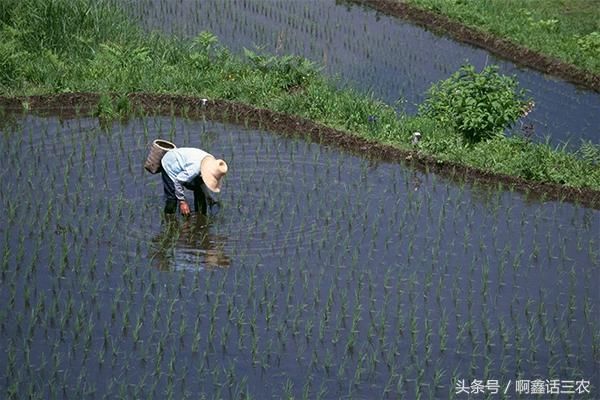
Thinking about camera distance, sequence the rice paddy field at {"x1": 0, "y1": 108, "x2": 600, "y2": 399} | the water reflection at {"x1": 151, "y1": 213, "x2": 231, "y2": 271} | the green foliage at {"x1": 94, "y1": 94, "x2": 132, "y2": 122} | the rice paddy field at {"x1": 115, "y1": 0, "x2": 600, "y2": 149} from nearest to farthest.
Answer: the rice paddy field at {"x1": 0, "y1": 108, "x2": 600, "y2": 399} < the water reflection at {"x1": 151, "y1": 213, "x2": 231, "y2": 271} < the green foliage at {"x1": 94, "y1": 94, "x2": 132, "y2": 122} < the rice paddy field at {"x1": 115, "y1": 0, "x2": 600, "y2": 149}

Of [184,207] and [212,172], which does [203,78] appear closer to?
[184,207]

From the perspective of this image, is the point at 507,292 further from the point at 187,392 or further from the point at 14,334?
the point at 14,334

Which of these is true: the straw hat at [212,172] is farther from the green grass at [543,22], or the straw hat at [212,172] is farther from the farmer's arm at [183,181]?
the green grass at [543,22]

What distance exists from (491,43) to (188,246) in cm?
652

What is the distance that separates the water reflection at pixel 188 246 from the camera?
377 inches

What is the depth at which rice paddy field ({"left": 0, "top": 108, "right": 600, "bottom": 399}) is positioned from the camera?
8219 millimetres

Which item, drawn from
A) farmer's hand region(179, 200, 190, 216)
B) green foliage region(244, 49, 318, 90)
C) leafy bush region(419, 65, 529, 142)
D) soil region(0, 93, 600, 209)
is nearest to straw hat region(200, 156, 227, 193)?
farmer's hand region(179, 200, 190, 216)

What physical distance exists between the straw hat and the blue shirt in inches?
2.4

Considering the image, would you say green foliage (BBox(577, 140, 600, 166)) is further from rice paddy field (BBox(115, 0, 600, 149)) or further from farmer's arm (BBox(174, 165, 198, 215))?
farmer's arm (BBox(174, 165, 198, 215))

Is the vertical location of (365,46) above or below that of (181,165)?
above

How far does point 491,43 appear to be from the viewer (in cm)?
1522

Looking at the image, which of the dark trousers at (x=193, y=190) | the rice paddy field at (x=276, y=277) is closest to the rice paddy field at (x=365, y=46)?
the rice paddy field at (x=276, y=277)

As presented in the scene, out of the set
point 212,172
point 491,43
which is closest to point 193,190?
point 212,172

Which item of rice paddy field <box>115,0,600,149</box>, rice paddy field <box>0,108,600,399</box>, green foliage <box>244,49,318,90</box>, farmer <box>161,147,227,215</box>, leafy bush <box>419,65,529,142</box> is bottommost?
rice paddy field <box>0,108,600,399</box>
